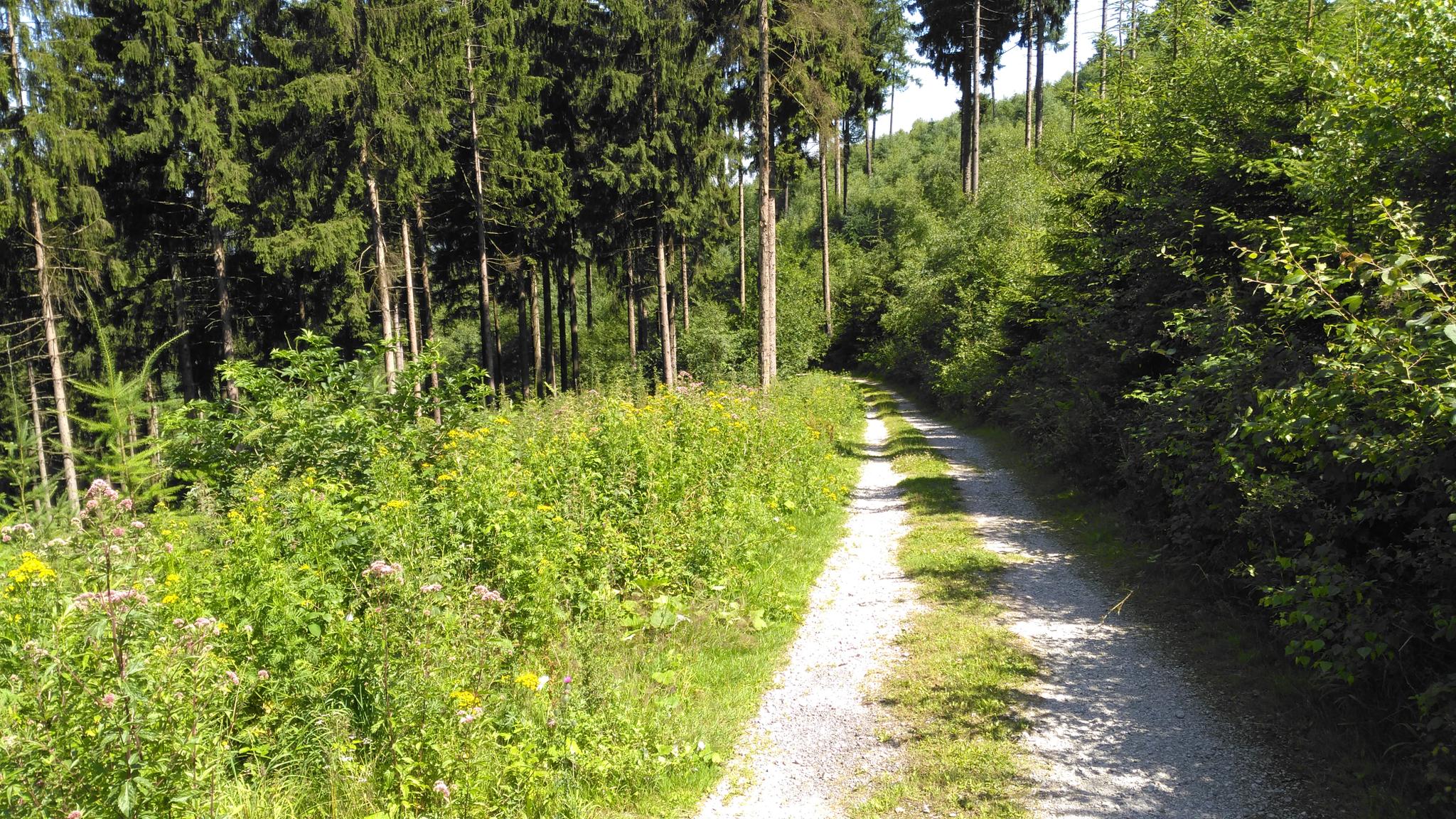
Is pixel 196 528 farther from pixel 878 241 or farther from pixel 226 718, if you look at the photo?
pixel 878 241

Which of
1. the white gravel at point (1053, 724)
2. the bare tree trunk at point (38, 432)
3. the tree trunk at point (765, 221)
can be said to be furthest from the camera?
the tree trunk at point (765, 221)

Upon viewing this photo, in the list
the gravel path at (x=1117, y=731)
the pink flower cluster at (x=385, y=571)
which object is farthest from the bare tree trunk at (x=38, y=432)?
the gravel path at (x=1117, y=731)

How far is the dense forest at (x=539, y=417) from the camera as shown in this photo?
3.66 m

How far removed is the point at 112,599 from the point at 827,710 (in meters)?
4.16

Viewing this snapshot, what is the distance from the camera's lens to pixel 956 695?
212 inches

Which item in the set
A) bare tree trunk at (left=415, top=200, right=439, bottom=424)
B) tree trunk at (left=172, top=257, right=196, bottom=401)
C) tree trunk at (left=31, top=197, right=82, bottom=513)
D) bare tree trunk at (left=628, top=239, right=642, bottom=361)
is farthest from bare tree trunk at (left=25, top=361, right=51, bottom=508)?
bare tree trunk at (left=628, top=239, right=642, bottom=361)

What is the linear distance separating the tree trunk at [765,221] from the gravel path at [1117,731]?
423 inches

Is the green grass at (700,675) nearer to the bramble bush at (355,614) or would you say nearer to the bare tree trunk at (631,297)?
the bramble bush at (355,614)

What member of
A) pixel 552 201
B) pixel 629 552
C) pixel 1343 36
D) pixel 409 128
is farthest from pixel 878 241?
pixel 629 552

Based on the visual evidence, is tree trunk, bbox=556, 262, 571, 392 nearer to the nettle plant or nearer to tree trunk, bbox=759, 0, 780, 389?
tree trunk, bbox=759, 0, 780, 389

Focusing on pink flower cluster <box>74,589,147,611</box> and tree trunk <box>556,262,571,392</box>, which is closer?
pink flower cluster <box>74,589,147,611</box>

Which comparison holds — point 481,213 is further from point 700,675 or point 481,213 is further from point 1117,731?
point 1117,731

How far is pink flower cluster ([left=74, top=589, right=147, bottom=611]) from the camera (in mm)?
2783

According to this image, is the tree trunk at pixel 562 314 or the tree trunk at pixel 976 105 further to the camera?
the tree trunk at pixel 976 105
